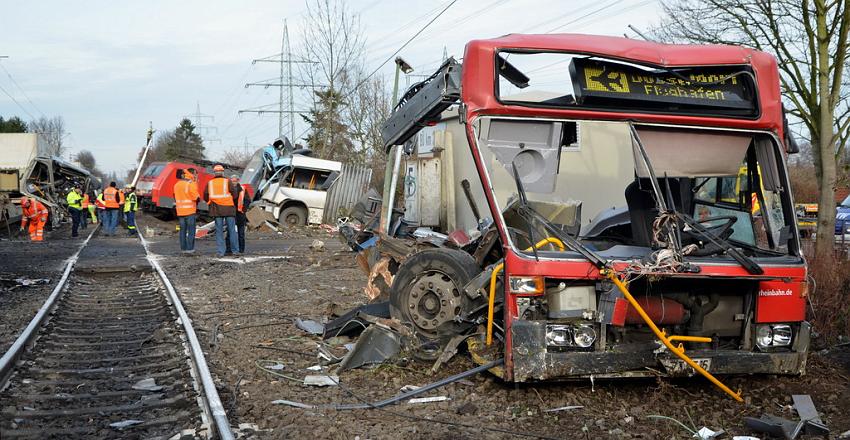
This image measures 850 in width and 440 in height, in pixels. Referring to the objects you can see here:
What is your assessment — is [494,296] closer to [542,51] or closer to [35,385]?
[542,51]

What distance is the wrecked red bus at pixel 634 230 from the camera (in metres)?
4.99

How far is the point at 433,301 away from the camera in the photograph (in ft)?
20.0

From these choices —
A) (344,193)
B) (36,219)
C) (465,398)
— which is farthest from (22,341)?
(344,193)

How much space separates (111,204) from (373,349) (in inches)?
782

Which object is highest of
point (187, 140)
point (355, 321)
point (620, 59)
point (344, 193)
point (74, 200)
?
point (187, 140)

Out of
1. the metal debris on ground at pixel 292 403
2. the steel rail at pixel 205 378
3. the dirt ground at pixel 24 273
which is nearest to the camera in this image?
the steel rail at pixel 205 378

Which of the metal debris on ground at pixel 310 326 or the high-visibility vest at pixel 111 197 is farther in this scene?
the high-visibility vest at pixel 111 197

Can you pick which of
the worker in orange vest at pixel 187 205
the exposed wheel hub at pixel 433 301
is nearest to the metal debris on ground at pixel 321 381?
the exposed wheel hub at pixel 433 301

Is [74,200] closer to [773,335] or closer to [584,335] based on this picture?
[584,335]

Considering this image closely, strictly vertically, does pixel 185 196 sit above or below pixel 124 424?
above

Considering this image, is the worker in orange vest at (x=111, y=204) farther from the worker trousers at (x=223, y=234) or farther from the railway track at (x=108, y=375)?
the railway track at (x=108, y=375)

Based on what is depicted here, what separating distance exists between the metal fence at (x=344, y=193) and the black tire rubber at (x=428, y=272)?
19566 mm

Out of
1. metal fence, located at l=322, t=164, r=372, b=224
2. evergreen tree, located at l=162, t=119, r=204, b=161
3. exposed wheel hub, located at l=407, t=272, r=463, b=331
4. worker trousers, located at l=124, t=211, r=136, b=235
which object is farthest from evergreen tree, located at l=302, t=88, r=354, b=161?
evergreen tree, located at l=162, t=119, r=204, b=161

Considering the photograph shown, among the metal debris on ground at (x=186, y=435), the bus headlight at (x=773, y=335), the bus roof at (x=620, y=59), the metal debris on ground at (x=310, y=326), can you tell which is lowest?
the metal debris on ground at (x=310, y=326)
